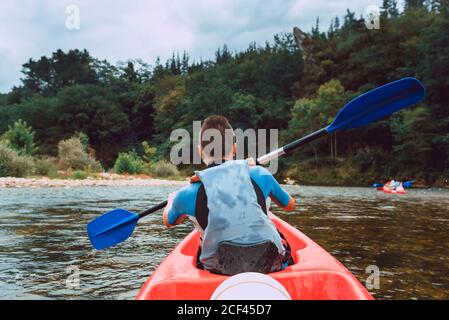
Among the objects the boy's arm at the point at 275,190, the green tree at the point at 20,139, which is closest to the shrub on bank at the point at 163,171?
the green tree at the point at 20,139

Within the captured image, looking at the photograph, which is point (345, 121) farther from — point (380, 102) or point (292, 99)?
point (292, 99)

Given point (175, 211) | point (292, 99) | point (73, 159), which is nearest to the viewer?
point (175, 211)

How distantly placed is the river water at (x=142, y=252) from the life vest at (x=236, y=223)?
3.31ft

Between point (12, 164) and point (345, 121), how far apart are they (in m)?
12.8

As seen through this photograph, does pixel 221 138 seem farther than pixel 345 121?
No

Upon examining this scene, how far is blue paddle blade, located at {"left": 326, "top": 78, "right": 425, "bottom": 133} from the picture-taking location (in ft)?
10.4

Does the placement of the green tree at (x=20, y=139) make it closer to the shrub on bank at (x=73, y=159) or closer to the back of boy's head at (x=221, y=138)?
the shrub on bank at (x=73, y=159)

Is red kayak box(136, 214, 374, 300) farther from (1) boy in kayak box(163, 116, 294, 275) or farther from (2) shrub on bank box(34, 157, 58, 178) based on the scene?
(2) shrub on bank box(34, 157, 58, 178)

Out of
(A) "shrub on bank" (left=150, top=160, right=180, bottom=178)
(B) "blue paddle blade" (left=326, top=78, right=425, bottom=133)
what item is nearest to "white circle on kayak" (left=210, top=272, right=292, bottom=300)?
(B) "blue paddle blade" (left=326, top=78, right=425, bottom=133)

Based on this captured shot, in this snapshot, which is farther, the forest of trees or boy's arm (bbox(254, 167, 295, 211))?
the forest of trees

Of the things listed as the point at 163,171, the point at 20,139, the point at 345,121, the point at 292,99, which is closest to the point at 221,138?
the point at 345,121

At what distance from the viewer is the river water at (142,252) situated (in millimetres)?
2668

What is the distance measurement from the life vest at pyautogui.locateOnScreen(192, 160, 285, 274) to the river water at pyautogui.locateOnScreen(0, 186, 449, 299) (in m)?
1.01

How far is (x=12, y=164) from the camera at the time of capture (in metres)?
13.6
